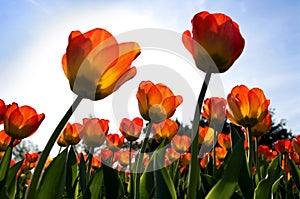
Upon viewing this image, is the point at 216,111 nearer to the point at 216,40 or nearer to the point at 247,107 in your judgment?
the point at 247,107

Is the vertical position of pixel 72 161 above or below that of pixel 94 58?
below

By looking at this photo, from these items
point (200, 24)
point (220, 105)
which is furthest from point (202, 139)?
point (200, 24)

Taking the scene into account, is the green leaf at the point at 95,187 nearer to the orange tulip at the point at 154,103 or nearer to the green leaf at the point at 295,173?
the orange tulip at the point at 154,103

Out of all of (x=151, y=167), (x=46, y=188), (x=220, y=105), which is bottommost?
(x=46, y=188)

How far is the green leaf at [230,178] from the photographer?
844 mm

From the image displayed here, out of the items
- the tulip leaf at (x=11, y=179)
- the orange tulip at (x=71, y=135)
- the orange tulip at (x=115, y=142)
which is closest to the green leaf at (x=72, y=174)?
the tulip leaf at (x=11, y=179)

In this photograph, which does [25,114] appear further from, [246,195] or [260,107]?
[260,107]

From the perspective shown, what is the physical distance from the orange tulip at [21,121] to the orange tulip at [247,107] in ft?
2.67

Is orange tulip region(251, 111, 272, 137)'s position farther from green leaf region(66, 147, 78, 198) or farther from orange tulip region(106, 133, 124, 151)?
orange tulip region(106, 133, 124, 151)

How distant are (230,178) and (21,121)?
895 millimetres

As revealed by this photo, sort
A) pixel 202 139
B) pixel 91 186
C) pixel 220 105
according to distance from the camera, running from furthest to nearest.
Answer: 1. pixel 202 139
2. pixel 220 105
3. pixel 91 186

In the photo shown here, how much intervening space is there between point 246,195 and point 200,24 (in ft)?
2.38

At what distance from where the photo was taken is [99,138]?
2.02m

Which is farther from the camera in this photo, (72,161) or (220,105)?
(220,105)
